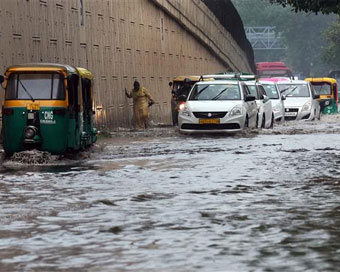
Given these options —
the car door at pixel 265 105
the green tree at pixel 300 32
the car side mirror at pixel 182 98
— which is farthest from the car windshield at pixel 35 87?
the green tree at pixel 300 32

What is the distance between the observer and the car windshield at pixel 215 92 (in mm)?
29578

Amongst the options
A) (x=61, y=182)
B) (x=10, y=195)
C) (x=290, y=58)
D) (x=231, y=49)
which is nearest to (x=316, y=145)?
(x=61, y=182)

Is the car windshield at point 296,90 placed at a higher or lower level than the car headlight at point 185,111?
higher

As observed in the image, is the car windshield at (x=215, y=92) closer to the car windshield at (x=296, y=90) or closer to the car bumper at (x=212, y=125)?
the car bumper at (x=212, y=125)

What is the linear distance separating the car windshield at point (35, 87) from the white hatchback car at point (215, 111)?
8.28m

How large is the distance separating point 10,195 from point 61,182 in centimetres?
181

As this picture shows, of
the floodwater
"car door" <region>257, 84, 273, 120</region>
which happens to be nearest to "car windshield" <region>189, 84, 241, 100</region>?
"car door" <region>257, 84, 273, 120</region>

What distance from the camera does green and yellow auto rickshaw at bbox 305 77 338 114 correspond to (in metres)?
55.0

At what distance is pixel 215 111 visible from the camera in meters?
28.2

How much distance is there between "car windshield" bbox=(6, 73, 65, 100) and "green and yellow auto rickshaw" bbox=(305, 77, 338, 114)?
35.4 m

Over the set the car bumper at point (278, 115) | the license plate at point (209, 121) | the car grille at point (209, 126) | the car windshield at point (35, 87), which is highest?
the car windshield at point (35, 87)

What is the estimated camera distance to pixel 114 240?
9758 mm

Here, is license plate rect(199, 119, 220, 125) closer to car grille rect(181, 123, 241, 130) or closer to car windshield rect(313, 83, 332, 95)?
car grille rect(181, 123, 241, 130)

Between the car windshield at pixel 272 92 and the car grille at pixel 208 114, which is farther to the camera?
the car windshield at pixel 272 92
